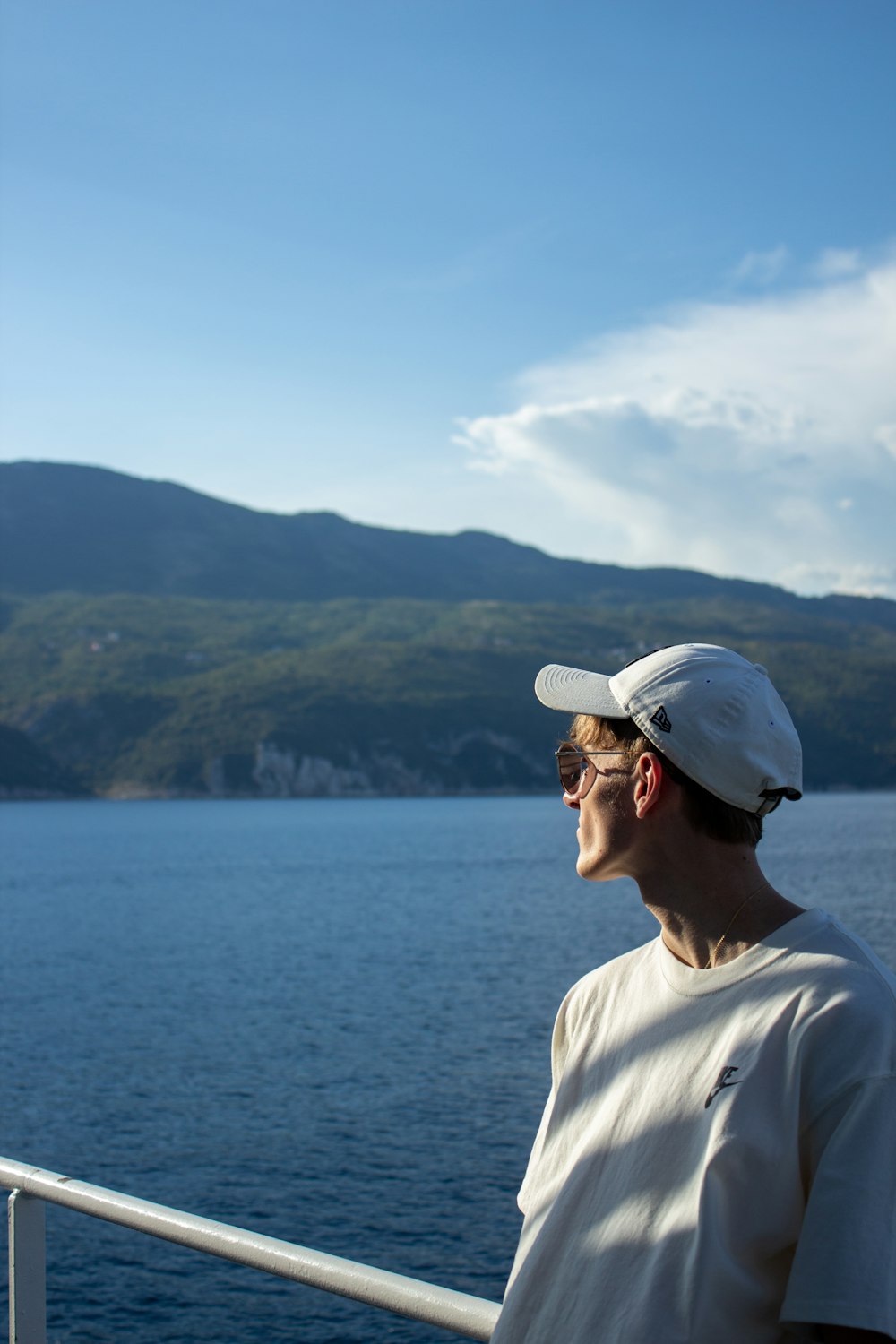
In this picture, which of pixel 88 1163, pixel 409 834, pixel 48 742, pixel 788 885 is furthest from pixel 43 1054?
pixel 48 742

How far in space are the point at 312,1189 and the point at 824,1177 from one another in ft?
53.5

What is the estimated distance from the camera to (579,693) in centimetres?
156

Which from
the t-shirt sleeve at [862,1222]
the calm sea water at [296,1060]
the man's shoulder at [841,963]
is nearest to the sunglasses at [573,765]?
the man's shoulder at [841,963]

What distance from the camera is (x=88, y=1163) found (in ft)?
56.6

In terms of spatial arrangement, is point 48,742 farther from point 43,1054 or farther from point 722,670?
point 722,670

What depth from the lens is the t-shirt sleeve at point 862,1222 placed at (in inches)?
45.8

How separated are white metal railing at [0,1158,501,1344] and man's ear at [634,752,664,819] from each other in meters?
0.60

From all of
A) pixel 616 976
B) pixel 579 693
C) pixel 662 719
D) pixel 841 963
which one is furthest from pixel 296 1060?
pixel 841 963

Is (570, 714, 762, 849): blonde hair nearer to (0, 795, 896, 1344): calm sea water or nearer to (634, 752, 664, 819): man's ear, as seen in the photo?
(634, 752, 664, 819): man's ear

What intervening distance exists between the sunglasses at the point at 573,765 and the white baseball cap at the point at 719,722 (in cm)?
11

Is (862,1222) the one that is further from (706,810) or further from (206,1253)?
(206,1253)

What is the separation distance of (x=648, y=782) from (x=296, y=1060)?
23736 millimetres

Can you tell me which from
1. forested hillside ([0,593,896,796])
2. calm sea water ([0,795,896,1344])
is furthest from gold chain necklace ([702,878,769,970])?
forested hillside ([0,593,896,796])

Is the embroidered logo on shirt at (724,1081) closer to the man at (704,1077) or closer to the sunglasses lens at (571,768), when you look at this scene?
the man at (704,1077)
